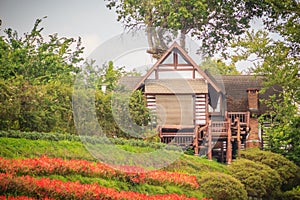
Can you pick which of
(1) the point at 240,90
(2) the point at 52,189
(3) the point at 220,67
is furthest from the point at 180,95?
(3) the point at 220,67

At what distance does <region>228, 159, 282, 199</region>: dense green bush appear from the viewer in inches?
792

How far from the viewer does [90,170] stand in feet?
52.3

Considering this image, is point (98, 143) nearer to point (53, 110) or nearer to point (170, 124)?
point (53, 110)

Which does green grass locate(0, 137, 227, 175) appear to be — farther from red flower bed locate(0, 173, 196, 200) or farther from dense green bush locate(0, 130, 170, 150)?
red flower bed locate(0, 173, 196, 200)

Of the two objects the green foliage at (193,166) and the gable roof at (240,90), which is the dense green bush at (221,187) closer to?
the green foliage at (193,166)

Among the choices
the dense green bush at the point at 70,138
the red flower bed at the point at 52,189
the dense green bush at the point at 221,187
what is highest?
the dense green bush at the point at 70,138

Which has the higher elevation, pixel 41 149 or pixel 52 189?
pixel 41 149

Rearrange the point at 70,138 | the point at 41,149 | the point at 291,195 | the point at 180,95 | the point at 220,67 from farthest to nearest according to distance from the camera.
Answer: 1. the point at 220,67
2. the point at 180,95
3. the point at 291,195
4. the point at 70,138
5. the point at 41,149

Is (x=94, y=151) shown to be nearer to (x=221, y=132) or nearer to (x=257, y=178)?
(x=257, y=178)

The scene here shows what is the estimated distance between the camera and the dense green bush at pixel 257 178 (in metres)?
20.1

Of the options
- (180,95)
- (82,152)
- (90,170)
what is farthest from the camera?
(180,95)

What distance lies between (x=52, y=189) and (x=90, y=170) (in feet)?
8.43

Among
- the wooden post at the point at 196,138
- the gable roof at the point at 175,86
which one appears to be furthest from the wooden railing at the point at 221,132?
the gable roof at the point at 175,86

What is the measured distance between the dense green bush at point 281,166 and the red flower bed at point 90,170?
4.90 metres
